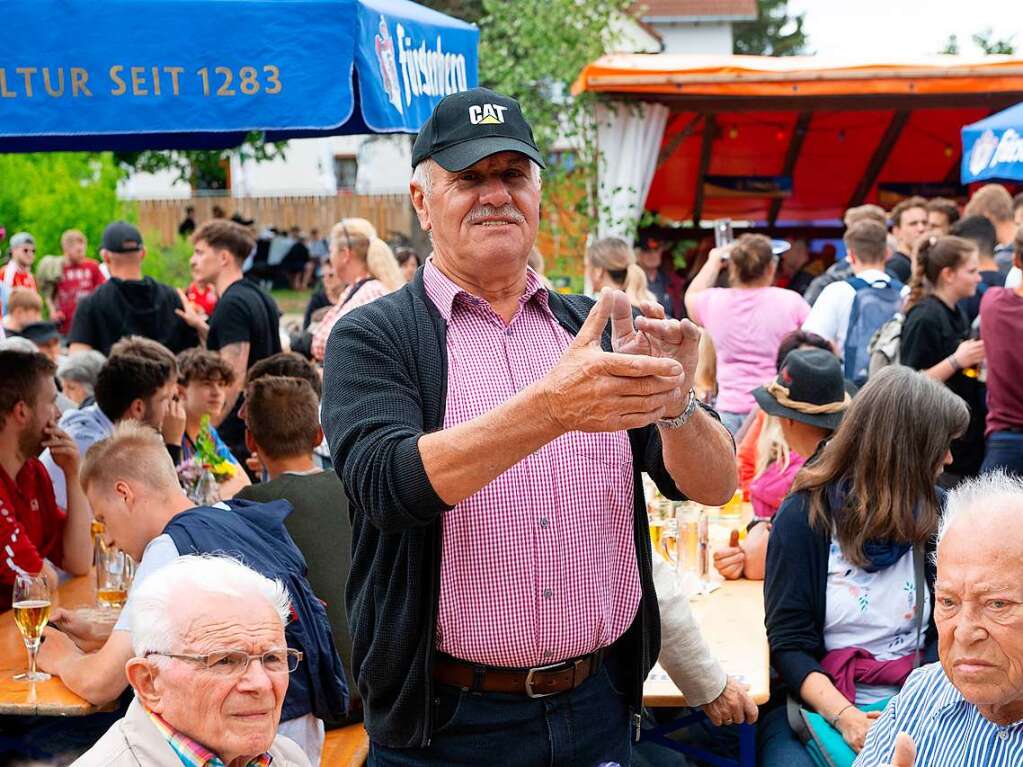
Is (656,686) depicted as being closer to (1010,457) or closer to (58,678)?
(58,678)

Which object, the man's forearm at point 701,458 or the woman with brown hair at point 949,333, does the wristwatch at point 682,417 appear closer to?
the man's forearm at point 701,458

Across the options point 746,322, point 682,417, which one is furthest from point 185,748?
point 746,322

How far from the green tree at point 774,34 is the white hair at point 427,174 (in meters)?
48.0

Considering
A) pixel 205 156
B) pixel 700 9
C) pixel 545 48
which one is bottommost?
pixel 205 156

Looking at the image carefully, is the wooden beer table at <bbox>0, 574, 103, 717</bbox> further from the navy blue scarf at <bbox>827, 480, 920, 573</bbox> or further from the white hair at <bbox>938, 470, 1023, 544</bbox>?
the white hair at <bbox>938, 470, 1023, 544</bbox>

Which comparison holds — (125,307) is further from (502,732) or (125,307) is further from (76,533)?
(502,732)

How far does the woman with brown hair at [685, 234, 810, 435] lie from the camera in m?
6.73

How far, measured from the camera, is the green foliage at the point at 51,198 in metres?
15.4

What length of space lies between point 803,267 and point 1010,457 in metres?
7.02

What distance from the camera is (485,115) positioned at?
2199mm

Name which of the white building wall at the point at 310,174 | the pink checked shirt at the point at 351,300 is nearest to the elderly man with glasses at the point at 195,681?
the pink checked shirt at the point at 351,300

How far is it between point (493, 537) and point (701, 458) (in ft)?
1.32

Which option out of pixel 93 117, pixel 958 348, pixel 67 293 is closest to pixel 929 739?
pixel 93 117

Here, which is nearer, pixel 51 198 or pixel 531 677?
pixel 531 677
